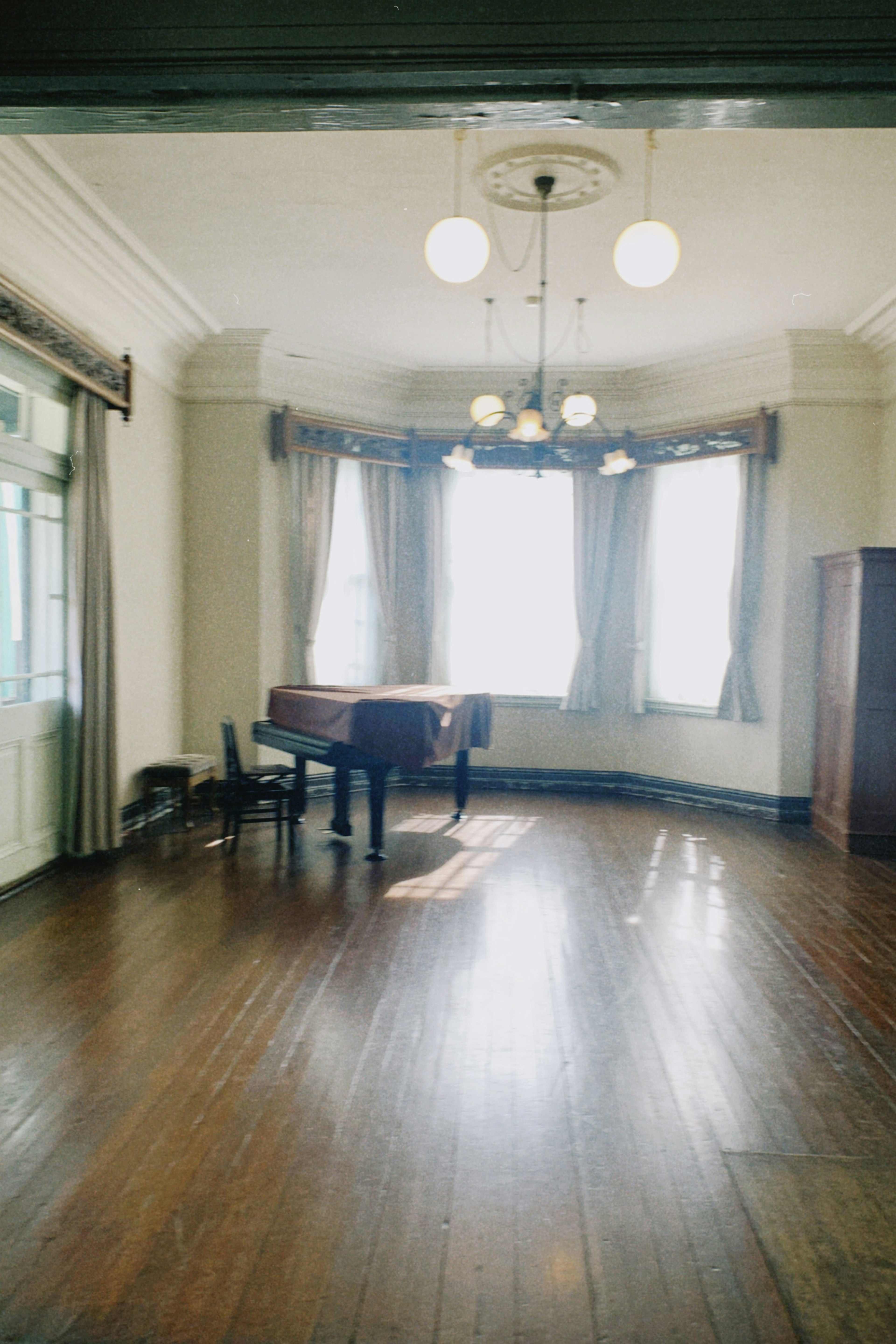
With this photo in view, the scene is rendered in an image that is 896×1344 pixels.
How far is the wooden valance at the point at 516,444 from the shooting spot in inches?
290

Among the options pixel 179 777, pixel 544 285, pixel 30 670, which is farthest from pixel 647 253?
pixel 179 777

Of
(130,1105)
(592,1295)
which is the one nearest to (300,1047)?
(130,1105)

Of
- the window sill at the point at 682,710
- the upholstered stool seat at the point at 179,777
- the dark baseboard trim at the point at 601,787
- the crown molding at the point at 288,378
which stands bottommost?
the dark baseboard trim at the point at 601,787

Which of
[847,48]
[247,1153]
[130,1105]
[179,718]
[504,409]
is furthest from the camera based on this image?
[179,718]

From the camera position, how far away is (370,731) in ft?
18.0

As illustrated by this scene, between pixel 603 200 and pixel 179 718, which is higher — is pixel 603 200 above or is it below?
above

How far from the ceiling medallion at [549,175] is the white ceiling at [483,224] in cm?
6

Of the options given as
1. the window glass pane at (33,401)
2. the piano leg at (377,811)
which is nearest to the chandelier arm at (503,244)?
the window glass pane at (33,401)

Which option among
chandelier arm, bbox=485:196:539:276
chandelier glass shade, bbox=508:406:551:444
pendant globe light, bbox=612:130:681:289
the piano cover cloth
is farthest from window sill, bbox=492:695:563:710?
pendant globe light, bbox=612:130:681:289

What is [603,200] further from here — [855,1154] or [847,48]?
[855,1154]

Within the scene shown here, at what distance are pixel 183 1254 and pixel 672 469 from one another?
23.0 feet

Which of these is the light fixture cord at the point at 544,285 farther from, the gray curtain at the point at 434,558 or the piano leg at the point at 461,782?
the piano leg at the point at 461,782

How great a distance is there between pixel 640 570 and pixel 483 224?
368cm

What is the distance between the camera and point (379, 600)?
8141 millimetres
